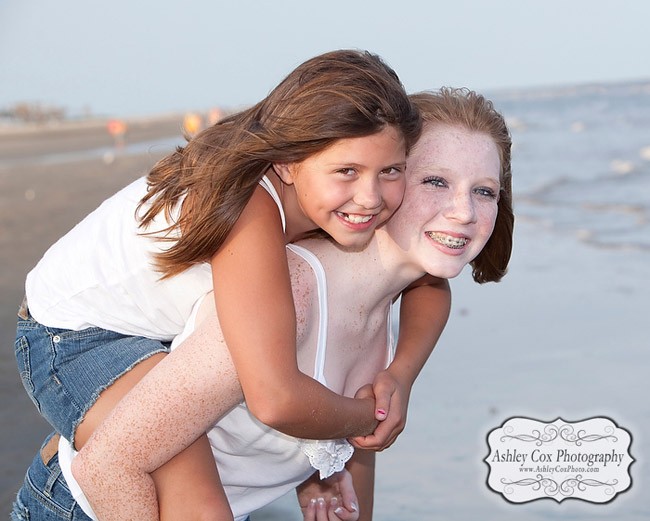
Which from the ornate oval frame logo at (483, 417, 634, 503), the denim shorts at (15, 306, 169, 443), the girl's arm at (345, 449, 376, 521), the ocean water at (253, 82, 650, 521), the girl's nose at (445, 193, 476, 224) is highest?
the girl's nose at (445, 193, 476, 224)

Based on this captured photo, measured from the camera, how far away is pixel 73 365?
8.07ft

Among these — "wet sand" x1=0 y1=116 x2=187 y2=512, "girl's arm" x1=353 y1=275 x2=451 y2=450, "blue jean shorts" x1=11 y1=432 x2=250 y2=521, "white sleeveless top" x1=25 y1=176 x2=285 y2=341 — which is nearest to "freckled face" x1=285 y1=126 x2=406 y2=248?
"white sleeveless top" x1=25 y1=176 x2=285 y2=341

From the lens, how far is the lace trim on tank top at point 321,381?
89.2 inches

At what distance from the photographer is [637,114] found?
28344 mm

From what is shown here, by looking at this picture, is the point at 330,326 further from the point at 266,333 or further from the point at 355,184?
the point at 355,184

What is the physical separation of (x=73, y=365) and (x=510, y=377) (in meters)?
2.87

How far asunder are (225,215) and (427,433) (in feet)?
7.42

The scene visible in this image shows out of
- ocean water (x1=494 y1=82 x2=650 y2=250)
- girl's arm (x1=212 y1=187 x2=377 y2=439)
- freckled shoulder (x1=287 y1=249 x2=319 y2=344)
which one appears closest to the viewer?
girl's arm (x1=212 y1=187 x2=377 y2=439)

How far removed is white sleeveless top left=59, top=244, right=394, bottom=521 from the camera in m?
2.31

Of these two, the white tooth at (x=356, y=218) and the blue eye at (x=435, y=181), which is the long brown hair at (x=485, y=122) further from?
the white tooth at (x=356, y=218)

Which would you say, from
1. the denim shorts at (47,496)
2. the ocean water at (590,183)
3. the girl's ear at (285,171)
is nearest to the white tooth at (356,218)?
the girl's ear at (285,171)

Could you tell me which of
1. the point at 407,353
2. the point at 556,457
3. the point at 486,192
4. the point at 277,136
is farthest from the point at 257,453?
the point at 556,457

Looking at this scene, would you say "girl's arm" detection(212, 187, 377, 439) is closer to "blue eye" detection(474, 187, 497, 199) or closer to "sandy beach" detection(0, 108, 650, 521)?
"blue eye" detection(474, 187, 497, 199)

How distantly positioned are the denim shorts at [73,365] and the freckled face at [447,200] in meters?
0.76
